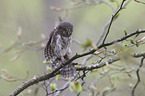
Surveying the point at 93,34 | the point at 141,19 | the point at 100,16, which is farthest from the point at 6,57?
the point at 141,19

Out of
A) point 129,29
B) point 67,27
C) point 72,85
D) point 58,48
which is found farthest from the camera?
point 129,29

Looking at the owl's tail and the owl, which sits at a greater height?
the owl

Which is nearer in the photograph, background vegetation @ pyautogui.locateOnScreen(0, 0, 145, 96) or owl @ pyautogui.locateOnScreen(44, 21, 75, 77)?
owl @ pyautogui.locateOnScreen(44, 21, 75, 77)

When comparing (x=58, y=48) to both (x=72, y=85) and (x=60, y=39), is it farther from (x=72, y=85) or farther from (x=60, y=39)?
(x=72, y=85)

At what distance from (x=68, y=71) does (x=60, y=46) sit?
375 mm

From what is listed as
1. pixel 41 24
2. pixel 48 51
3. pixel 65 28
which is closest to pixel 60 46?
pixel 48 51

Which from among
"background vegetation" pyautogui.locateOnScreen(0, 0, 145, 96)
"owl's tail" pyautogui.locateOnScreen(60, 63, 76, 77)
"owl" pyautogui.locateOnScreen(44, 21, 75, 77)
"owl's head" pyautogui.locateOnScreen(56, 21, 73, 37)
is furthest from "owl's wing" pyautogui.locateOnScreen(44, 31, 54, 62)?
"background vegetation" pyautogui.locateOnScreen(0, 0, 145, 96)

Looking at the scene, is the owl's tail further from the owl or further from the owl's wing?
the owl's wing

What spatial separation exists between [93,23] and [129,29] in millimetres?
1761

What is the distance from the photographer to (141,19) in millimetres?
6941

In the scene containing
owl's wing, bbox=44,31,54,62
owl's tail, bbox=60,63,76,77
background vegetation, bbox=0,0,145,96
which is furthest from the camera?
background vegetation, bbox=0,0,145,96

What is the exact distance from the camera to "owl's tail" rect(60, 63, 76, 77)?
2262mm

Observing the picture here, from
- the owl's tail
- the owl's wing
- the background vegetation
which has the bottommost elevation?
the owl's tail

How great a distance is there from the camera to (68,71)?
2.31m
